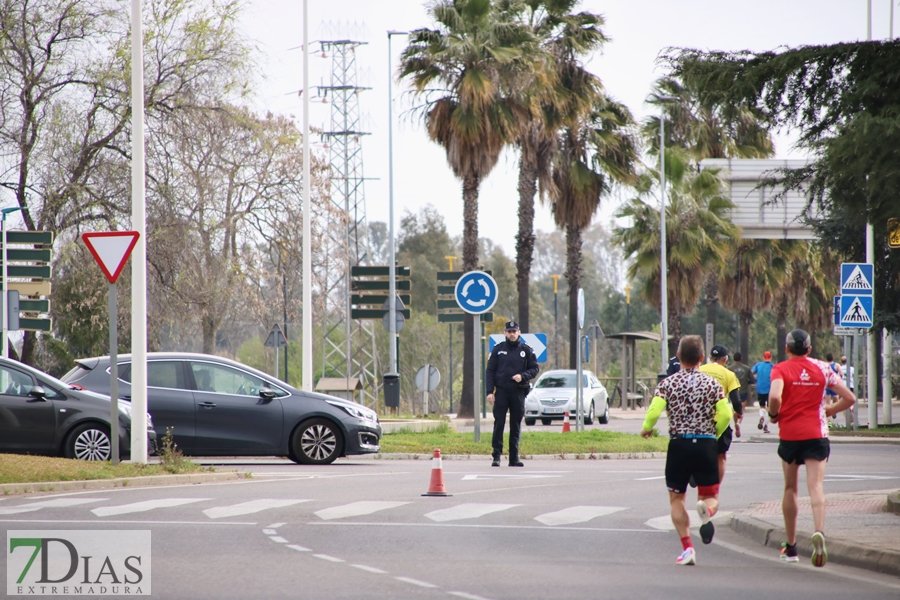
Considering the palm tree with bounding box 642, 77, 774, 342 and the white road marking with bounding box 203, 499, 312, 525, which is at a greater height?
the palm tree with bounding box 642, 77, 774, 342

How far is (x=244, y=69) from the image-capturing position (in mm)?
30406

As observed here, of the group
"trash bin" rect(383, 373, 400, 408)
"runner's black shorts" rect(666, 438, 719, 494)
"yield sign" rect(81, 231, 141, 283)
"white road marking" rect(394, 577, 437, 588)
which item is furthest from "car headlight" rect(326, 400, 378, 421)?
"trash bin" rect(383, 373, 400, 408)

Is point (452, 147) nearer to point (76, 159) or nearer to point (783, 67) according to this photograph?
point (76, 159)

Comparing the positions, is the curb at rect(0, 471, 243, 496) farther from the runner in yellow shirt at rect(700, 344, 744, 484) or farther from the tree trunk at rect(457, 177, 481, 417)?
the tree trunk at rect(457, 177, 481, 417)

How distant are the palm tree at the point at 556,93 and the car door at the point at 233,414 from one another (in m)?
19.7

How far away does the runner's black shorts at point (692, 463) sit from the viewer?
29.6 ft

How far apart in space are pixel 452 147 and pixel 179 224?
839 centimetres

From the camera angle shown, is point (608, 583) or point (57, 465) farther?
point (57, 465)

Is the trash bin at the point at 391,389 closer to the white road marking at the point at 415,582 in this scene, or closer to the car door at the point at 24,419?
the car door at the point at 24,419

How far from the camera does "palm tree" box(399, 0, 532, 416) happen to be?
111ft

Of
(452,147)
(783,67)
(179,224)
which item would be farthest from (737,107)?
(452,147)

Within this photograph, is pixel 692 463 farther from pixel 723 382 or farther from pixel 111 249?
pixel 111 249

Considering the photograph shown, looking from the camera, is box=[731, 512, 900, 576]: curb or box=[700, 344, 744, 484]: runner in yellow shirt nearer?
box=[731, 512, 900, 576]: curb

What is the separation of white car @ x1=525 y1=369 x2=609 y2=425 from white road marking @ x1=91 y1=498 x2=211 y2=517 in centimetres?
2087
